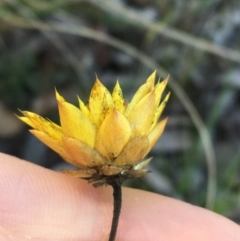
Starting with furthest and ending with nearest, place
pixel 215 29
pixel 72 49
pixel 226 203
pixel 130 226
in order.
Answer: pixel 72 49, pixel 215 29, pixel 226 203, pixel 130 226

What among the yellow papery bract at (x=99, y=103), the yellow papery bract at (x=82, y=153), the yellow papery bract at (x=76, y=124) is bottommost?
the yellow papery bract at (x=82, y=153)

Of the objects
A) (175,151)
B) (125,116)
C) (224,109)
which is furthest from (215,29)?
(125,116)

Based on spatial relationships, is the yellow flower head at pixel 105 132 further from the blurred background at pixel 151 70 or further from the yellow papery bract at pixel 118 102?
the blurred background at pixel 151 70

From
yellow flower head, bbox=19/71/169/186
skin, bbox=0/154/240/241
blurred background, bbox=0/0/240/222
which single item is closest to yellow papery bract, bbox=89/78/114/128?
yellow flower head, bbox=19/71/169/186

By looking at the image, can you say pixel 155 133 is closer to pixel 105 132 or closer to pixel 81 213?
pixel 105 132

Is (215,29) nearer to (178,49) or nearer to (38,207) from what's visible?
(178,49)

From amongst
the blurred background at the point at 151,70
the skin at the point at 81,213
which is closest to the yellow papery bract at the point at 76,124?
the skin at the point at 81,213
